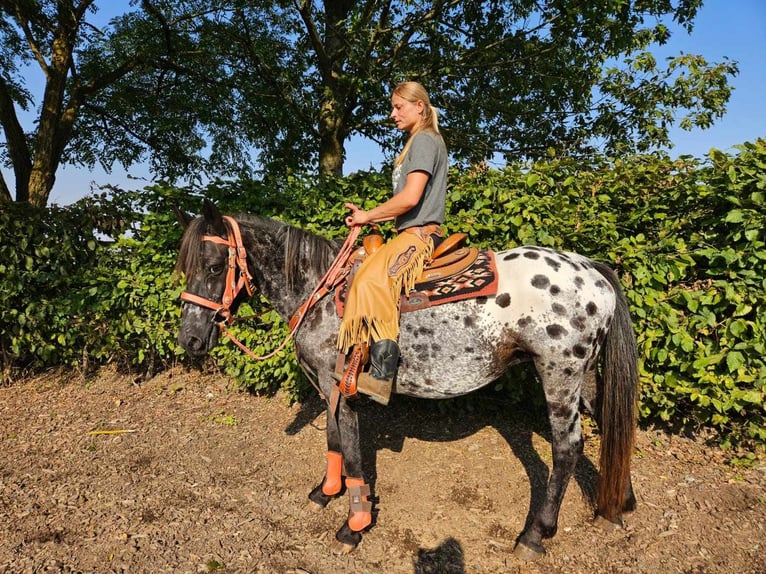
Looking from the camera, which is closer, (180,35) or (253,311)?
(253,311)

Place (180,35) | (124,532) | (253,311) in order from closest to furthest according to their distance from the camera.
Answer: (124,532), (253,311), (180,35)

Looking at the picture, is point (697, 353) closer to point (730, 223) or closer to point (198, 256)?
point (730, 223)

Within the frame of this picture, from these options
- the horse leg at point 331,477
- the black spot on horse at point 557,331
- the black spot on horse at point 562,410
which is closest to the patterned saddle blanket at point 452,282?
the black spot on horse at point 557,331

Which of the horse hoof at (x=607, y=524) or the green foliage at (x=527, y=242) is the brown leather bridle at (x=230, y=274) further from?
the horse hoof at (x=607, y=524)

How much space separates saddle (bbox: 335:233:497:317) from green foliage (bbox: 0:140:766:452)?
Result: 1.08 meters

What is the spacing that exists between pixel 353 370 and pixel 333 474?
3.76 feet

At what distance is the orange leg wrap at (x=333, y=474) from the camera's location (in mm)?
3555

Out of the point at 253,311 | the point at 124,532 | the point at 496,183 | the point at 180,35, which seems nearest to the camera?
Answer: the point at 124,532

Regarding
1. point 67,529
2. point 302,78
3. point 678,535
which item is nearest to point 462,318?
point 678,535

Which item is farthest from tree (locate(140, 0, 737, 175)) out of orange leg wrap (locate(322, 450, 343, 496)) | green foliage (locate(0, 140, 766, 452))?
orange leg wrap (locate(322, 450, 343, 496))

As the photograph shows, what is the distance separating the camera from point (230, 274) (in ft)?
9.94

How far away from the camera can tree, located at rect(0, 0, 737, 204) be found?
21.0 feet

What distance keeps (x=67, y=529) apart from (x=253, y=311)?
2.45m

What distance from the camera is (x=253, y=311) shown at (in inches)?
195
